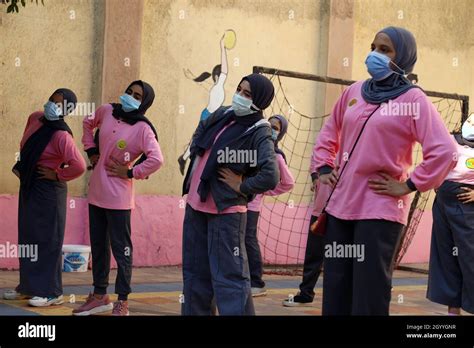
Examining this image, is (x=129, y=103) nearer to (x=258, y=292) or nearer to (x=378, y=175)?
(x=258, y=292)

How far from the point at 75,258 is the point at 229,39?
3.87m

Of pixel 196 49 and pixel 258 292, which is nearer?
pixel 258 292

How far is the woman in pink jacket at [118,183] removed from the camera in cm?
902

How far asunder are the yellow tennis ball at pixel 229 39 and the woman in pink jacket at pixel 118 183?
16.6 feet

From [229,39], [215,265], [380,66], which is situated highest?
[229,39]

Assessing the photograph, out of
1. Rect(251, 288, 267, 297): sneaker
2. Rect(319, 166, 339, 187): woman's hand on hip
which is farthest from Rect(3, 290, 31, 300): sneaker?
Rect(319, 166, 339, 187): woman's hand on hip

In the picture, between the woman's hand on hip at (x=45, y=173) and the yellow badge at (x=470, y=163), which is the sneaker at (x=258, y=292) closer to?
the woman's hand on hip at (x=45, y=173)

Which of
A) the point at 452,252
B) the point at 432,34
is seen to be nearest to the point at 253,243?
the point at 452,252

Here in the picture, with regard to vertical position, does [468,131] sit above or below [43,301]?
above

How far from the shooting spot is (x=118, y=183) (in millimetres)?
9117

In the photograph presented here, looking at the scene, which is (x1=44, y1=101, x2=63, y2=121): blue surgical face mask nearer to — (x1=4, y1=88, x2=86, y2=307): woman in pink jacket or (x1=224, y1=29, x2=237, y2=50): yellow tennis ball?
(x1=4, y1=88, x2=86, y2=307): woman in pink jacket

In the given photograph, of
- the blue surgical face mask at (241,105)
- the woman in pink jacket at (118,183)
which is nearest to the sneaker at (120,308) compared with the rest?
the woman in pink jacket at (118,183)

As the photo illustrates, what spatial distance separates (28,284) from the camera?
9.48 metres

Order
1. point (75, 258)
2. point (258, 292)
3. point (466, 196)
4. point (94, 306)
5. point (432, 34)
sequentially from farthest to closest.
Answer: point (432, 34) < point (75, 258) < point (258, 292) < point (466, 196) < point (94, 306)
